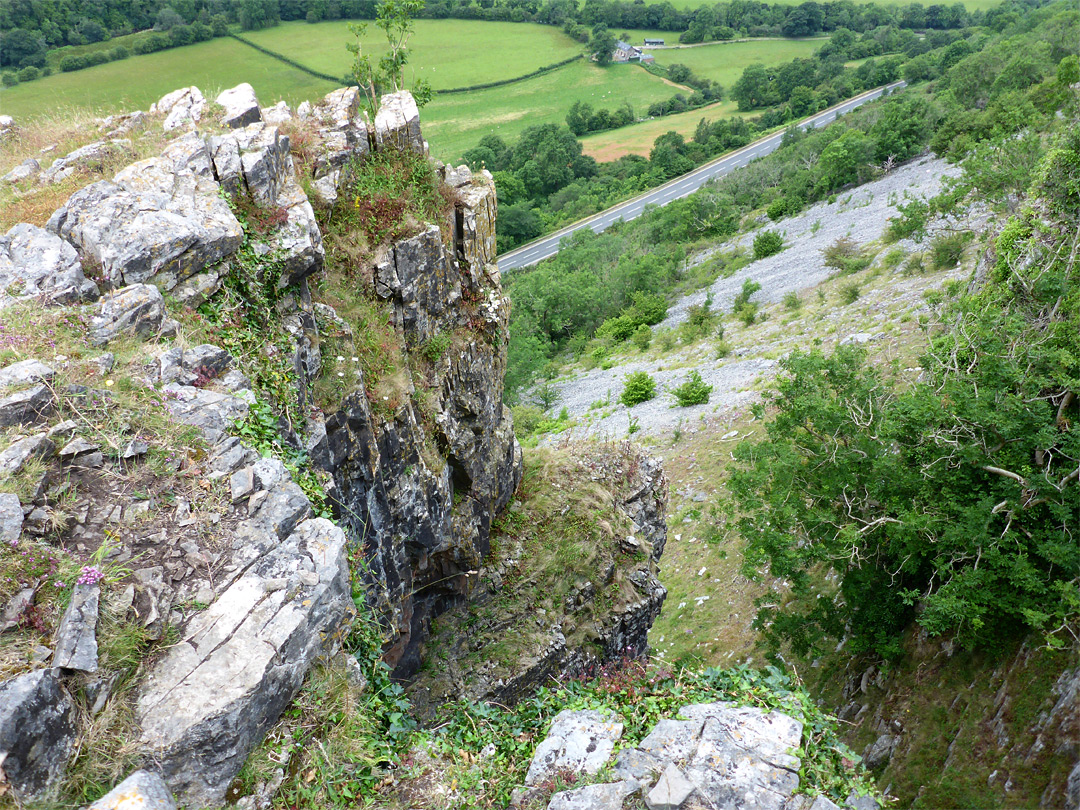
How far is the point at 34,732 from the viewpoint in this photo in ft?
17.0

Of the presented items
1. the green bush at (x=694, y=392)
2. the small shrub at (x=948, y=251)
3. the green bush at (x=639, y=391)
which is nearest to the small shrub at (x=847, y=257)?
the small shrub at (x=948, y=251)

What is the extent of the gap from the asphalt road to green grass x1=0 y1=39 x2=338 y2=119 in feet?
108

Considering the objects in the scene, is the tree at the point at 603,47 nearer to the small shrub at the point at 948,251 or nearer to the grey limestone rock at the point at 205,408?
the small shrub at the point at 948,251

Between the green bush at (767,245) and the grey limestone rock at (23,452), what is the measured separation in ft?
182

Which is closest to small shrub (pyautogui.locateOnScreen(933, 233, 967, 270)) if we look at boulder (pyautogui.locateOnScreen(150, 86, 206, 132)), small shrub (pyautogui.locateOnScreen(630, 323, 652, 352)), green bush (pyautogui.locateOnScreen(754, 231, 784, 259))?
green bush (pyautogui.locateOnScreen(754, 231, 784, 259))

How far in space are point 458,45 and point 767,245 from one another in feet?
272

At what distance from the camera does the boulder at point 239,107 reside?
13.7 meters

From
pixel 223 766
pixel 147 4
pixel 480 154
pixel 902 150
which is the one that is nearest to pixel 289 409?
pixel 223 766

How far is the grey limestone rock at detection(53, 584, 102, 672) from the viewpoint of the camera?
5621mm

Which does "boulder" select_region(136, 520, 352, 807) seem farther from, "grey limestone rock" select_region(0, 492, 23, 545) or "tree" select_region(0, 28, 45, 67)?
"tree" select_region(0, 28, 45, 67)

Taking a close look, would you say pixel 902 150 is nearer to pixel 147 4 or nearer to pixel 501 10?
pixel 147 4

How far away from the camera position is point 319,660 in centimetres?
715

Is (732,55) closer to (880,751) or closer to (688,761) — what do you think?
(880,751)

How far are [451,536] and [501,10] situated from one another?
5566 inches
